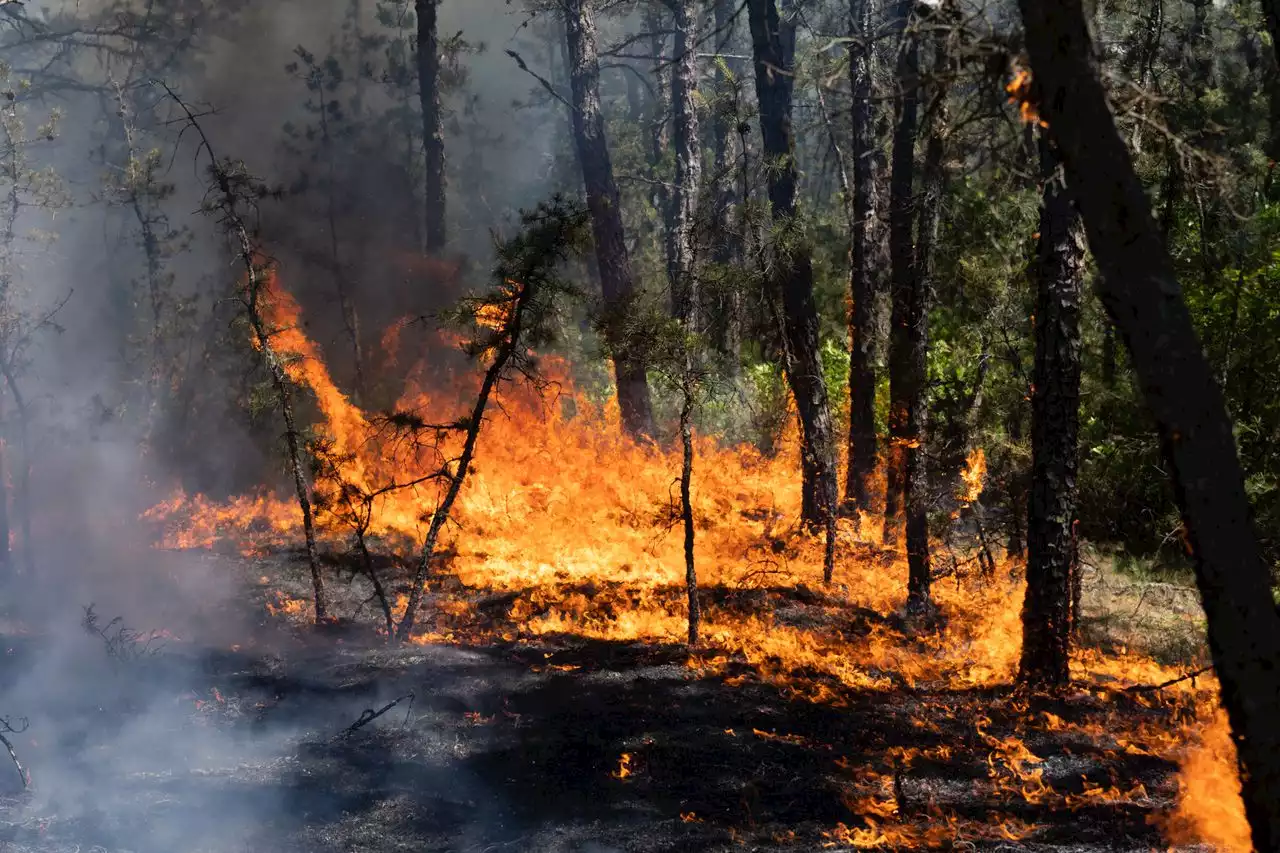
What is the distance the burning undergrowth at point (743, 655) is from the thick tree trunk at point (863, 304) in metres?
0.91

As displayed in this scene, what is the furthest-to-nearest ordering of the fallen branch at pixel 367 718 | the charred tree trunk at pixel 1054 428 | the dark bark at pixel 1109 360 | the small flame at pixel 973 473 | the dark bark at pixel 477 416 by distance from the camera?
the dark bark at pixel 1109 360 < the small flame at pixel 973 473 < the dark bark at pixel 477 416 < the fallen branch at pixel 367 718 < the charred tree trunk at pixel 1054 428

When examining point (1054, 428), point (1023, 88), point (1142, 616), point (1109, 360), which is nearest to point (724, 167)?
point (1109, 360)

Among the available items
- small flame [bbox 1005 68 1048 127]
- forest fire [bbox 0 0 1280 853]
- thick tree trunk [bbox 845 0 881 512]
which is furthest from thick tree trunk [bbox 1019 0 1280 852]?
thick tree trunk [bbox 845 0 881 512]

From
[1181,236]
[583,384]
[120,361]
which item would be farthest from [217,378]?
[1181,236]

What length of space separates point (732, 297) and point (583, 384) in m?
13.9

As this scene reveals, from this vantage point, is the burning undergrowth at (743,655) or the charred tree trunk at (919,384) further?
the charred tree trunk at (919,384)

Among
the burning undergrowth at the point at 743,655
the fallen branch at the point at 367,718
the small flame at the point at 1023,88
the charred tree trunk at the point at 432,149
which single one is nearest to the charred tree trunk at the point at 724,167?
the burning undergrowth at the point at 743,655

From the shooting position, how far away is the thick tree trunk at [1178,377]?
424 centimetres

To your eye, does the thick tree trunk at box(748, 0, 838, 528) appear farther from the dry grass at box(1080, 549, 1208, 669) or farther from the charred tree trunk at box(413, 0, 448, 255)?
the charred tree trunk at box(413, 0, 448, 255)

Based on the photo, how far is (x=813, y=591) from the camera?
13.9 metres

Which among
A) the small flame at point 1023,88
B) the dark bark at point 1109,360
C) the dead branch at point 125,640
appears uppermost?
the small flame at point 1023,88

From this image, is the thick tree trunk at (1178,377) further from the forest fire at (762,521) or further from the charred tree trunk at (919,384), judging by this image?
the charred tree trunk at (919,384)

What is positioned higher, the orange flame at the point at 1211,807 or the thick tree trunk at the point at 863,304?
the thick tree trunk at the point at 863,304

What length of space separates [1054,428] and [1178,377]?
15.8 ft
